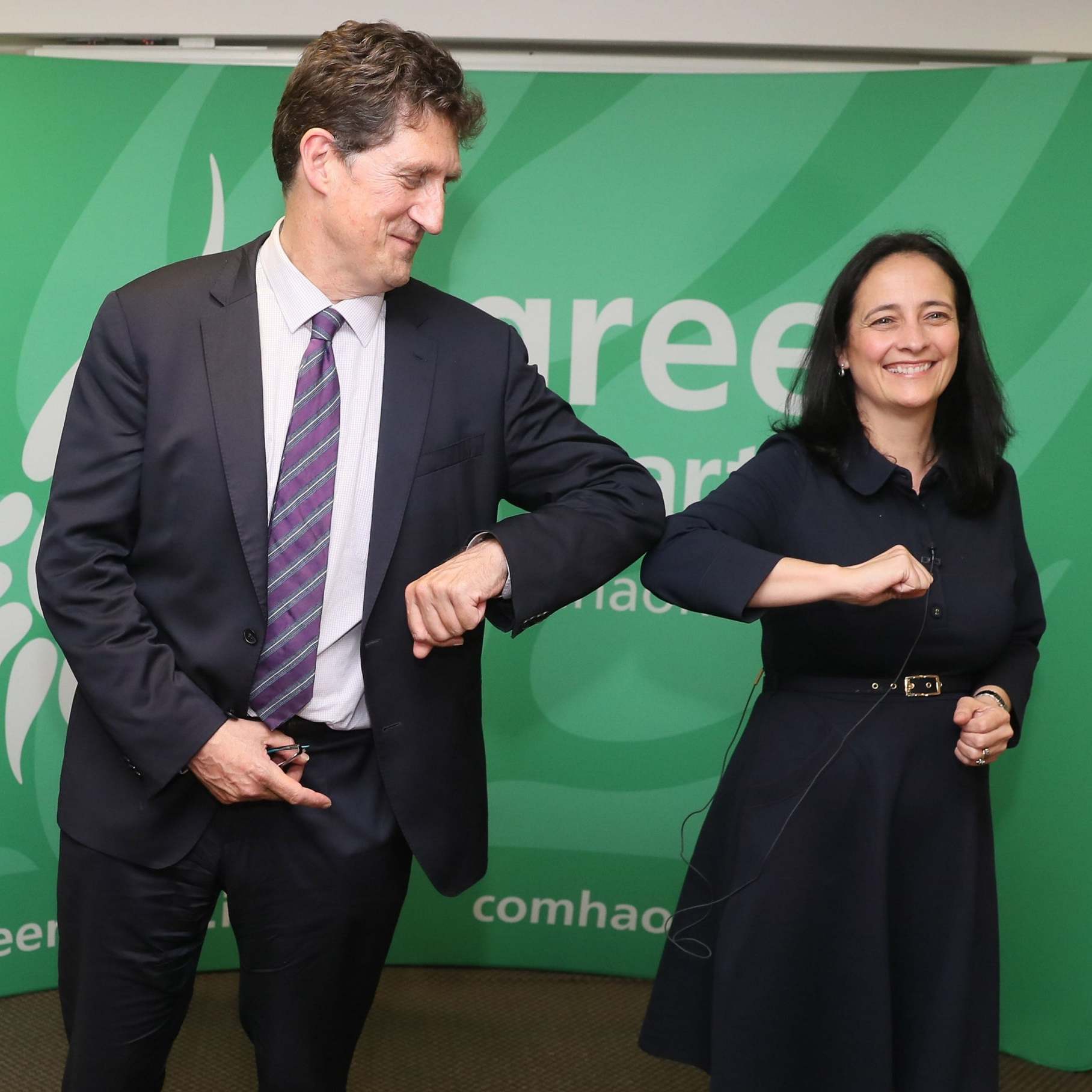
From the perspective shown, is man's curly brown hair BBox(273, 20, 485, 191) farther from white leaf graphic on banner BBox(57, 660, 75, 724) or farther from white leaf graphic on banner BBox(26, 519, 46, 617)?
white leaf graphic on banner BBox(57, 660, 75, 724)

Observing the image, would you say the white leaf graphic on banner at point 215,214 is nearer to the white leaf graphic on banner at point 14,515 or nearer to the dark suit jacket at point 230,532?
the white leaf graphic on banner at point 14,515

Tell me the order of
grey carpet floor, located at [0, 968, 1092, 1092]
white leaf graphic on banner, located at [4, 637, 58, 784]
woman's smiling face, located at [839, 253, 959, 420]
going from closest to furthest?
woman's smiling face, located at [839, 253, 959, 420], grey carpet floor, located at [0, 968, 1092, 1092], white leaf graphic on banner, located at [4, 637, 58, 784]

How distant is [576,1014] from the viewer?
318 centimetres

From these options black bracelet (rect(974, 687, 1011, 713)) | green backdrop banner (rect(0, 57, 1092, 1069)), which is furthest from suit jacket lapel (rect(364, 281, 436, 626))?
green backdrop banner (rect(0, 57, 1092, 1069))

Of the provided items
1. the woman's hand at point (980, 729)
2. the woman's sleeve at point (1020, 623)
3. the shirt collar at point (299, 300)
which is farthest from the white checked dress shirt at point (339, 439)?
the woman's sleeve at point (1020, 623)

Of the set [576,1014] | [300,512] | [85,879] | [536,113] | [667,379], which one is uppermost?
[536,113]

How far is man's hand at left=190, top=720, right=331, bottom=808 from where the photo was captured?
162cm

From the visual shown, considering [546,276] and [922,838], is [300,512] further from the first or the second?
[546,276]

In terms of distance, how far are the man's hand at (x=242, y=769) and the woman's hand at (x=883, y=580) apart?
2.60 feet

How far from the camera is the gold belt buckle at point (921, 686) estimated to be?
77.6 inches

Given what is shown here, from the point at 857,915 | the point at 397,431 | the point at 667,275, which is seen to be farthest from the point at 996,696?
the point at 667,275

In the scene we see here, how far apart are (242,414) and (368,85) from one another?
48 cm

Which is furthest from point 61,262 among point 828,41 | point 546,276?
point 828,41

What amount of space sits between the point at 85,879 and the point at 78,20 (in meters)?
2.33
